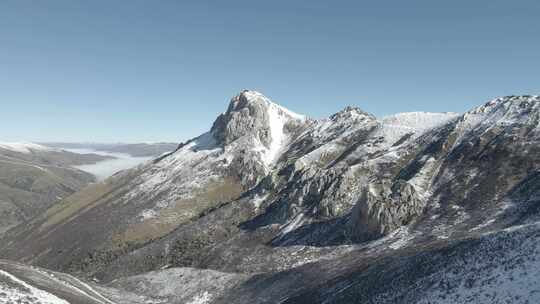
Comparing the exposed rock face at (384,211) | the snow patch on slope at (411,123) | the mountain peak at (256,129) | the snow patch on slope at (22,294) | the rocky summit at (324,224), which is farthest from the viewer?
the mountain peak at (256,129)

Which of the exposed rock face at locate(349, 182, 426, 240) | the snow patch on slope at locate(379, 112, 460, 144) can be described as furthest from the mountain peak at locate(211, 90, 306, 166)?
the exposed rock face at locate(349, 182, 426, 240)

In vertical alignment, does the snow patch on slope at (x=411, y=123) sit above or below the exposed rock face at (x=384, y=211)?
above

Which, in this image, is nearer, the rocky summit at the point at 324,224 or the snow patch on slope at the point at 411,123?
the rocky summit at the point at 324,224

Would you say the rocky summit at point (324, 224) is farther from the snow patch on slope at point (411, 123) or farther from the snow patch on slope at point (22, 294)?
the snow patch on slope at point (411, 123)

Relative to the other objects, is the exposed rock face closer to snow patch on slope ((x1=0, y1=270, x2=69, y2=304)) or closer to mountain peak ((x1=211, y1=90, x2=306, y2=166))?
snow patch on slope ((x1=0, y1=270, x2=69, y2=304))

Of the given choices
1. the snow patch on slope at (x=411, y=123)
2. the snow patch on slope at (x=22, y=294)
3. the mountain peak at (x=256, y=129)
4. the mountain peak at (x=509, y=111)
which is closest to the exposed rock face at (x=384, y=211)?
the mountain peak at (x=509, y=111)

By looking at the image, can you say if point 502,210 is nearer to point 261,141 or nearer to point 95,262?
point 95,262

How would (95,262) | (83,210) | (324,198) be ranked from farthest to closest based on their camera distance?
(83,210), (95,262), (324,198)

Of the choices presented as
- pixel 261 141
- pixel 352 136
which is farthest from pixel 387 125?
pixel 261 141
